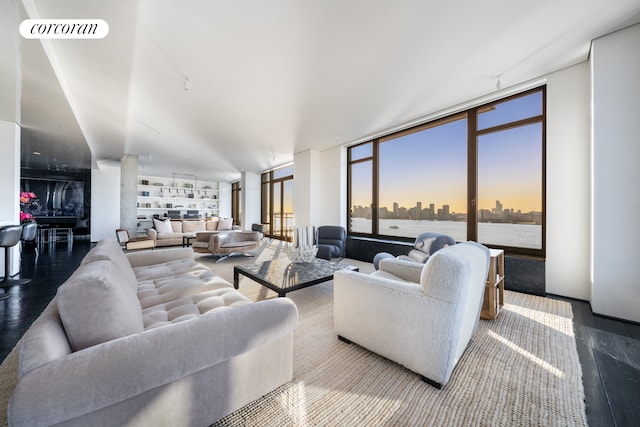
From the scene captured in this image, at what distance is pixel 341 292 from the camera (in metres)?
1.89

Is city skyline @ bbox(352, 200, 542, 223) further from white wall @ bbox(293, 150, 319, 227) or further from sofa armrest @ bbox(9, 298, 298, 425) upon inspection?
sofa armrest @ bbox(9, 298, 298, 425)

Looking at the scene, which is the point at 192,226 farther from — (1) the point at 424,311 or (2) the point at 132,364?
(1) the point at 424,311

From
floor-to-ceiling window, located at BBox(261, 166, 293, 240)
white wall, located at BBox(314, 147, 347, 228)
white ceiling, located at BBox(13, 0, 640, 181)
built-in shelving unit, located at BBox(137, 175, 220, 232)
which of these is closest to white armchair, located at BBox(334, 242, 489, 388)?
white ceiling, located at BBox(13, 0, 640, 181)

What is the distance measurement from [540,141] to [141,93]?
18.0 feet

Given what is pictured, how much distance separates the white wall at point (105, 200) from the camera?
736 cm

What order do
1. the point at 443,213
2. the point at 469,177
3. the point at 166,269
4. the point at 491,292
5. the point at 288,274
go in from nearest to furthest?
the point at 491,292 → the point at 166,269 → the point at 288,274 → the point at 469,177 → the point at 443,213

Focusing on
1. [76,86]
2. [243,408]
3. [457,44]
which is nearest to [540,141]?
[457,44]

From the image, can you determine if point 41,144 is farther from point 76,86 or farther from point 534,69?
point 534,69

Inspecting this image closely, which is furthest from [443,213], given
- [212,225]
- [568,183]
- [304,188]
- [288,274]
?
[212,225]

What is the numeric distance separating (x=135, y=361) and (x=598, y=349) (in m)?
3.10

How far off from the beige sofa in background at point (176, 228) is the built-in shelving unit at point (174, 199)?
2.53m

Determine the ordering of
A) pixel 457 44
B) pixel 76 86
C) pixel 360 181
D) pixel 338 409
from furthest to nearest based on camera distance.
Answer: pixel 360 181, pixel 76 86, pixel 457 44, pixel 338 409

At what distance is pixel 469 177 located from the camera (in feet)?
12.0

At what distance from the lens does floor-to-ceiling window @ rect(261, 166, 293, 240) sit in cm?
829
